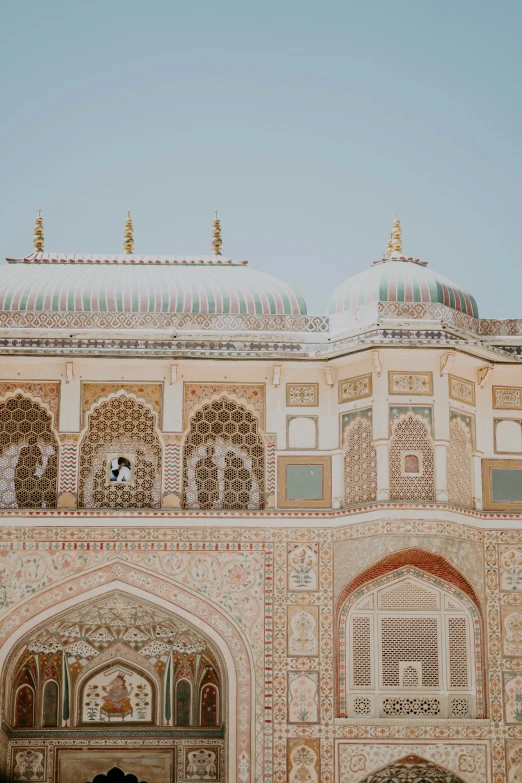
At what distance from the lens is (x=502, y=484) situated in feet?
55.6

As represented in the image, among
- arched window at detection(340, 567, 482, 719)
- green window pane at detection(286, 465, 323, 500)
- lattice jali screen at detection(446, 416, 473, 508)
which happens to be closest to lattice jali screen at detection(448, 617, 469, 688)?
arched window at detection(340, 567, 482, 719)

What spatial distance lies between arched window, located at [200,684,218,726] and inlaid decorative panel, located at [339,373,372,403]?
3462mm

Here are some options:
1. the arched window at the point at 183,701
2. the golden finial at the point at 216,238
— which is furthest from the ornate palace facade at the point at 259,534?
the golden finial at the point at 216,238

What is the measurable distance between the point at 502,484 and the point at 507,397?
1000mm

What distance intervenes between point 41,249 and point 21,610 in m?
4.55

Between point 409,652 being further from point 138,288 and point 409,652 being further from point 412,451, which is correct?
point 138,288

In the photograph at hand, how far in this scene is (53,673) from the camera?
1705 cm

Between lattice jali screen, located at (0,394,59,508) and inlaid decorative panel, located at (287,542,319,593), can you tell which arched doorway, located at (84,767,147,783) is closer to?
inlaid decorative panel, located at (287,542,319,593)

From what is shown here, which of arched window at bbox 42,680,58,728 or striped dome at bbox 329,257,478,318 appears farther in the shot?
striped dome at bbox 329,257,478,318

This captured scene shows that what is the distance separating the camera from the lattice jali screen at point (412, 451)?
1639 centimetres

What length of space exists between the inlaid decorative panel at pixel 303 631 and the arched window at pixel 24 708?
2.96 m

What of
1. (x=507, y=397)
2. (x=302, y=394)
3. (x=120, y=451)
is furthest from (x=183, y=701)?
(x=507, y=397)

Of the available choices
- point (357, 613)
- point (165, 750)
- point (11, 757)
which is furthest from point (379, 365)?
point (11, 757)

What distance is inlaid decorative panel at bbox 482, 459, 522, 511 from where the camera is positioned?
16.9 meters
